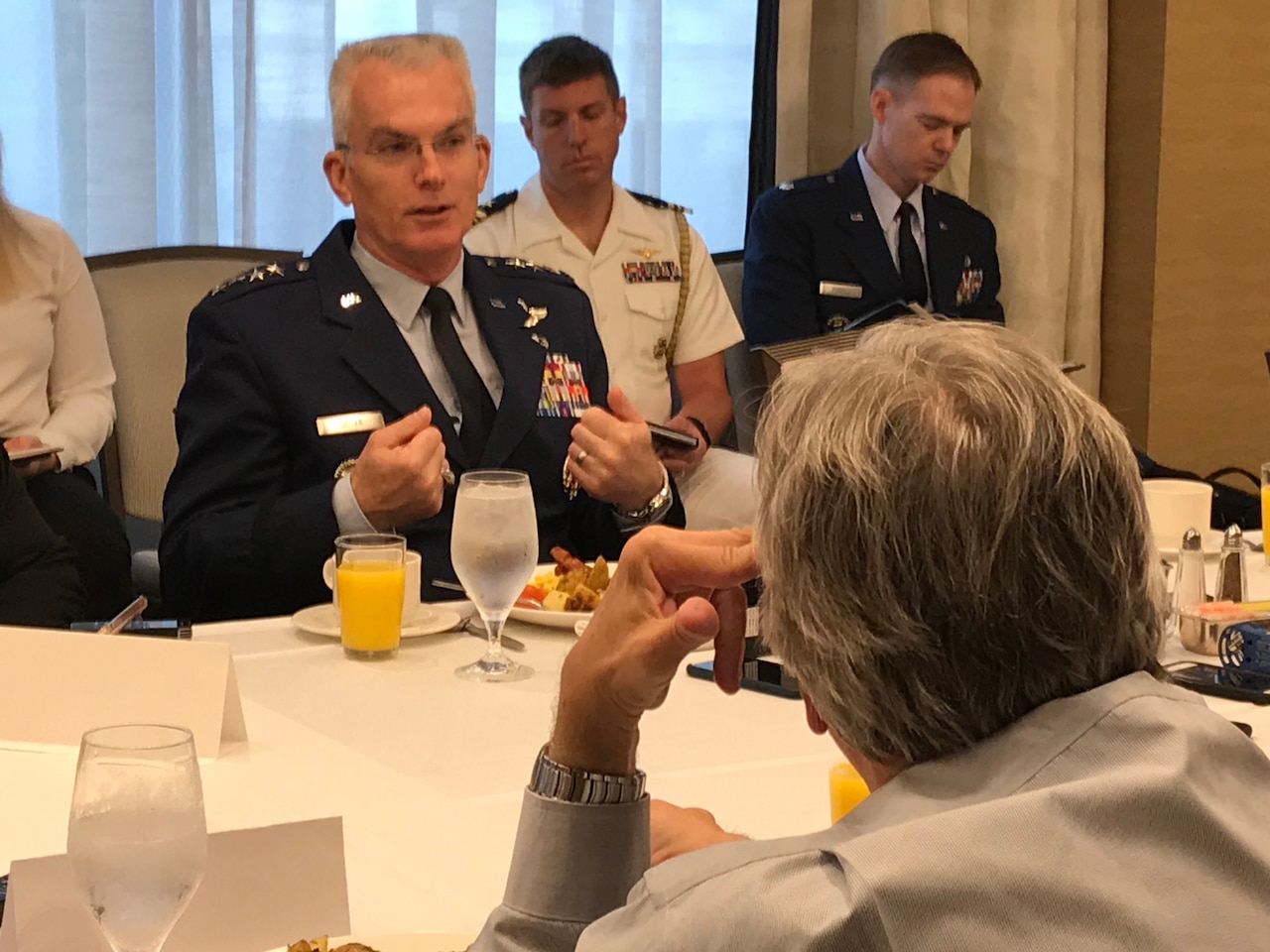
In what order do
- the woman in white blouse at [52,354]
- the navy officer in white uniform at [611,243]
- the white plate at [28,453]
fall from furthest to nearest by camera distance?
the navy officer in white uniform at [611,243]
the woman in white blouse at [52,354]
the white plate at [28,453]

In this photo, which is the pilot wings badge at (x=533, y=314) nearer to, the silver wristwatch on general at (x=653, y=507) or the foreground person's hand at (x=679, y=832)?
the silver wristwatch on general at (x=653, y=507)

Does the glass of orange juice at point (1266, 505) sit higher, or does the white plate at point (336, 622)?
the glass of orange juice at point (1266, 505)

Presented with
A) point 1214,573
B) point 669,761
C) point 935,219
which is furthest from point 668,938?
point 935,219

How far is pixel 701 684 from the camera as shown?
1.54 meters

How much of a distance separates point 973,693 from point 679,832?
368 millimetres

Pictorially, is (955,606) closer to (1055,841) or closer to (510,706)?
(1055,841)

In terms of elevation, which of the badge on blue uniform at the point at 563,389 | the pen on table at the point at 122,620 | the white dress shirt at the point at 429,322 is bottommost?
the pen on table at the point at 122,620

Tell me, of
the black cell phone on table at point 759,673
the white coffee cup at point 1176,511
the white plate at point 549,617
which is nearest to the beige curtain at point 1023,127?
the white coffee cup at point 1176,511

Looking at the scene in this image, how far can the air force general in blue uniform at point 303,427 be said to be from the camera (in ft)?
6.55

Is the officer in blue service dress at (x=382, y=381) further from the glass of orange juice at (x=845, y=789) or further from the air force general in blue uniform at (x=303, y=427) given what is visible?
the glass of orange juice at (x=845, y=789)

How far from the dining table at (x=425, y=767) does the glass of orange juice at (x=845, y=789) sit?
72mm

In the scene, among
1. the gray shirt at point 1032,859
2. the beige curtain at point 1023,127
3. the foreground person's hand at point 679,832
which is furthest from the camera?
the beige curtain at point 1023,127

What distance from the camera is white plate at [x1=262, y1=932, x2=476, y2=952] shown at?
89 cm

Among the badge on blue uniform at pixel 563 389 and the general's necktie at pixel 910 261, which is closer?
the badge on blue uniform at pixel 563 389
